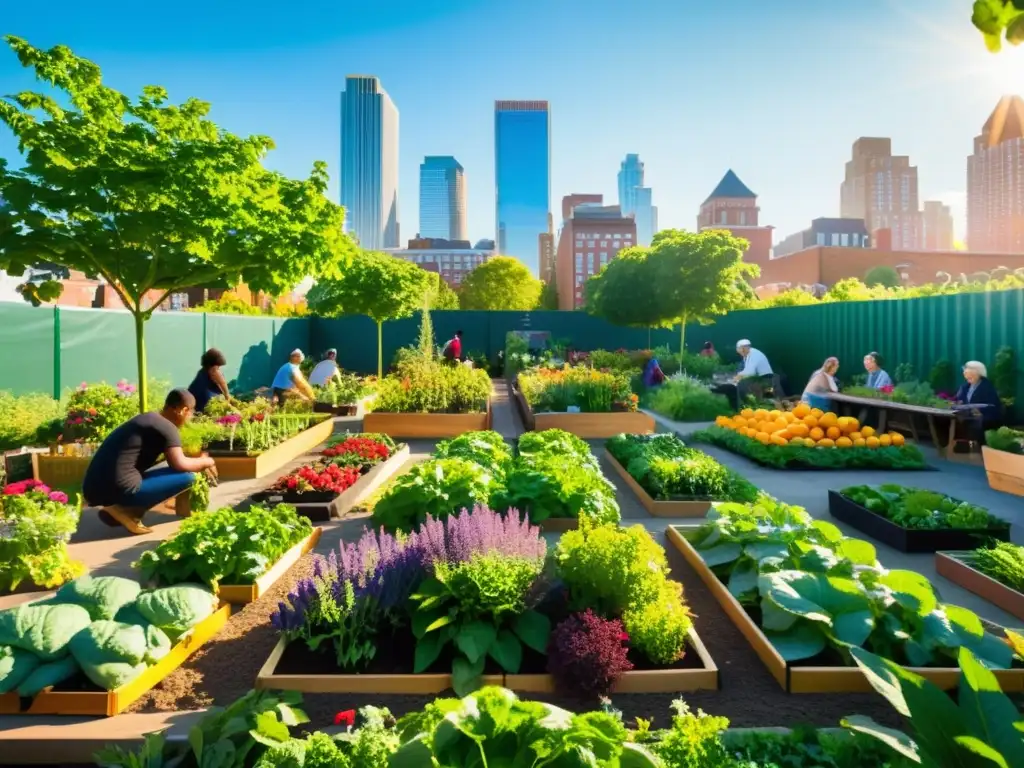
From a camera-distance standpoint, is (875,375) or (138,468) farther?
(875,375)

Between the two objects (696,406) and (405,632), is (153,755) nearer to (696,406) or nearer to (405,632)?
(405,632)

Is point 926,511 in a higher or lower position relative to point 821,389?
lower

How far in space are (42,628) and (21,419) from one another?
6.17 m

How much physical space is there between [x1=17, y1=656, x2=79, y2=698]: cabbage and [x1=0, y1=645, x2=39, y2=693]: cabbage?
0.03 m

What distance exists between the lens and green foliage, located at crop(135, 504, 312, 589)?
14.2 feet

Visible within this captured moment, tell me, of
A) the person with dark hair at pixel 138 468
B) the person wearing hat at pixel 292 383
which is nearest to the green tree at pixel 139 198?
the person with dark hair at pixel 138 468

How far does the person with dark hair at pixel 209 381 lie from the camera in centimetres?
960

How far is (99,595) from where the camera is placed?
11.5ft

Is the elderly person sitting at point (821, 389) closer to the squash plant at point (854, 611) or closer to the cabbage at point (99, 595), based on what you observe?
the squash plant at point (854, 611)

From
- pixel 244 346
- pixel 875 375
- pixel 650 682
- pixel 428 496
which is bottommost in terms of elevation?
pixel 650 682

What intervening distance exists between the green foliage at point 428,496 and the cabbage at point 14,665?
250 centimetres

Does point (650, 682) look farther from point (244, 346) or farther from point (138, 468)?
point (244, 346)

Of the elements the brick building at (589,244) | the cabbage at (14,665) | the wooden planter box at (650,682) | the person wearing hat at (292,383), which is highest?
the brick building at (589,244)

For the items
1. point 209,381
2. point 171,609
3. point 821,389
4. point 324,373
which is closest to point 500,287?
point 324,373
